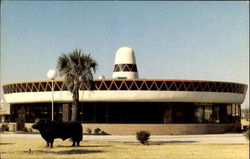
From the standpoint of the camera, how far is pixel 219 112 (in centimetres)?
6400

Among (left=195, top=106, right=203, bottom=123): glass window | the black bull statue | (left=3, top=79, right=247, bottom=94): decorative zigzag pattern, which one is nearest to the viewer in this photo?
the black bull statue

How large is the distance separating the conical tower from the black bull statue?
32.0 m

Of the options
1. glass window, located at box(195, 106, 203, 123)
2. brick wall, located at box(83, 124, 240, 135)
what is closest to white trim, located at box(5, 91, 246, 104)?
glass window, located at box(195, 106, 203, 123)

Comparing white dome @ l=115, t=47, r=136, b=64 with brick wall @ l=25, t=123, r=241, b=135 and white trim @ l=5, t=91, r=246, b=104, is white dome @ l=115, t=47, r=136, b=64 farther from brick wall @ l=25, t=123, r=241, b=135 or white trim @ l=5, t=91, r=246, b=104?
brick wall @ l=25, t=123, r=241, b=135

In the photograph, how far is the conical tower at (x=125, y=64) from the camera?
6738 centimetres

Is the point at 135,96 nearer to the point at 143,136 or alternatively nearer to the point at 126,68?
the point at 126,68

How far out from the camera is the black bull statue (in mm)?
33375

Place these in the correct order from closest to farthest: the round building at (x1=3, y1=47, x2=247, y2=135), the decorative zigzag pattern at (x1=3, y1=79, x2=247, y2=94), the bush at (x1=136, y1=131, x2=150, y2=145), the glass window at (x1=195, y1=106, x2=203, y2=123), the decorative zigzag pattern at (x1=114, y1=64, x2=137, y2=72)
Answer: the bush at (x1=136, y1=131, x2=150, y2=145), the decorative zigzag pattern at (x1=3, y1=79, x2=247, y2=94), the round building at (x1=3, y1=47, x2=247, y2=135), the glass window at (x1=195, y1=106, x2=203, y2=123), the decorative zigzag pattern at (x1=114, y1=64, x2=137, y2=72)

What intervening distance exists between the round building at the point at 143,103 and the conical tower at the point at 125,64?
885 cm

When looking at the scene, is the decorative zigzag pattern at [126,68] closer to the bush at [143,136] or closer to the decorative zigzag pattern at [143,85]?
the decorative zigzag pattern at [143,85]

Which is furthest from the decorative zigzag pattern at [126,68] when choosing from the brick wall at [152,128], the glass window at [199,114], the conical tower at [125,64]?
the glass window at [199,114]

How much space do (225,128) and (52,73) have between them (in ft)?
93.7

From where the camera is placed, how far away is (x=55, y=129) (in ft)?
111

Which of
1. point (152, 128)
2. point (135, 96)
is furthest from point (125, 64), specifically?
point (152, 128)
